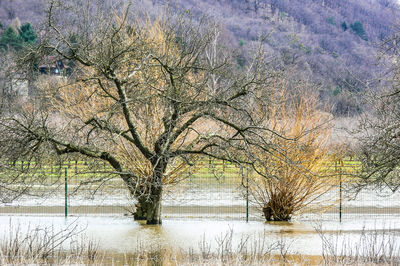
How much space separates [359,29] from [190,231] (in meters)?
133

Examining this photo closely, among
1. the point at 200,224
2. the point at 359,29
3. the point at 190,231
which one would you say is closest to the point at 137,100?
the point at 190,231

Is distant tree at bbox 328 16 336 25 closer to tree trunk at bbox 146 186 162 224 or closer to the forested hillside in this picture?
the forested hillside

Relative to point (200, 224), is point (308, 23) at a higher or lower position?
higher

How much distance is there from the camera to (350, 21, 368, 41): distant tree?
13825 centimetres

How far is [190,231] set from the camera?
16.8 m

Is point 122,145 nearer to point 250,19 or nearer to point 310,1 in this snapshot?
point 250,19

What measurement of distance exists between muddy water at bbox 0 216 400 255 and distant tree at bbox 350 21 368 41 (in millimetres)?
124514

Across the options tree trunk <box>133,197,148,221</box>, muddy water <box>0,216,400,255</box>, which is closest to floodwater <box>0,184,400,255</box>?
muddy water <box>0,216,400,255</box>

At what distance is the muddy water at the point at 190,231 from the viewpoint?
1450 cm

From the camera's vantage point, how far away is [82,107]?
61.7 ft

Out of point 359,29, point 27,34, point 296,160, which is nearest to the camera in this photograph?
point 296,160

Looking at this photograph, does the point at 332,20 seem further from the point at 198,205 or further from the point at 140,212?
the point at 140,212

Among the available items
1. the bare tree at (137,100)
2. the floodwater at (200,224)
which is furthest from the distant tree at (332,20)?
the bare tree at (137,100)

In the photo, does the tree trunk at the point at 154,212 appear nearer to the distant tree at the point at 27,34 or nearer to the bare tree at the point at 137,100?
the bare tree at the point at 137,100
